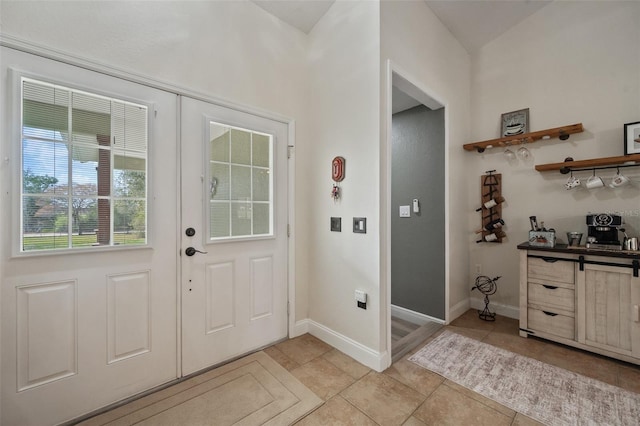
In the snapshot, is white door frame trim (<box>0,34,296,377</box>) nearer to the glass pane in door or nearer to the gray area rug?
the glass pane in door

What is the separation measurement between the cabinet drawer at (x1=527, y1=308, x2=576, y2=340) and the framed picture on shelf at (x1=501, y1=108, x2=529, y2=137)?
190 centimetres

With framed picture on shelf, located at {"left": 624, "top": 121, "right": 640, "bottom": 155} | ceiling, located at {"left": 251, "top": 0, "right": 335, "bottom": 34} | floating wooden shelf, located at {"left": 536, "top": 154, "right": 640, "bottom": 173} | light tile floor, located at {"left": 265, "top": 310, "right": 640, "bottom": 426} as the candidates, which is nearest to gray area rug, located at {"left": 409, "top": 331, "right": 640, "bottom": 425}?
light tile floor, located at {"left": 265, "top": 310, "right": 640, "bottom": 426}

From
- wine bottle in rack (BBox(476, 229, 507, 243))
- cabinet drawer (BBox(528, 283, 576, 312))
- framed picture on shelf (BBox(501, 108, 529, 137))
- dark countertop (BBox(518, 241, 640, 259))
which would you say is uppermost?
framed picture on shelf (BBox(501, 108, 529, 137))

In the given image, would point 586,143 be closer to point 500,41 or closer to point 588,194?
point 588,194

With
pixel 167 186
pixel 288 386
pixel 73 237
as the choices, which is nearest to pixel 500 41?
pixel 167 186

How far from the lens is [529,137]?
2.69 metres

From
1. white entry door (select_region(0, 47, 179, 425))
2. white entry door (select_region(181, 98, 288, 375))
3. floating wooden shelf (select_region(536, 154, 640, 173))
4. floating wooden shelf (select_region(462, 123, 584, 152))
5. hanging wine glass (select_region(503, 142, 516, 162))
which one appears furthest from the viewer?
hanging wine glass (select_region(503, 142, 516, 162))

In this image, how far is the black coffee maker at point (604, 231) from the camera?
2.21 meters

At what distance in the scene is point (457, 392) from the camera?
174 centimetres

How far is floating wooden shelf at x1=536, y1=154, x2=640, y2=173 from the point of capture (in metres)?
2.15

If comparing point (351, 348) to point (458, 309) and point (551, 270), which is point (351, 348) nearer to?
point (458, 309)

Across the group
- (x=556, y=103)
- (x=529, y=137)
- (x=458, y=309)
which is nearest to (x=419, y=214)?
(x=458, y=309)

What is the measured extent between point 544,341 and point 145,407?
3293 millimetres

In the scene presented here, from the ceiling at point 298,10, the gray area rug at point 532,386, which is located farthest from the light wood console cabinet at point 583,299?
the ceiling at point 298,10
